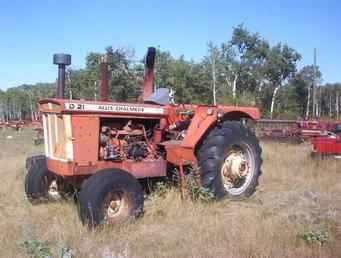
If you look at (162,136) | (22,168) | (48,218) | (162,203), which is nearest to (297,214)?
(162,203)

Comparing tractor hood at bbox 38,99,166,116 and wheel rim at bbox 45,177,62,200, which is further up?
tractor hood at bbox 38,99,166,116

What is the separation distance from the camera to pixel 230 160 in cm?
717

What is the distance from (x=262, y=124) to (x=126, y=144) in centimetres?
2355

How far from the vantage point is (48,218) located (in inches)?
238

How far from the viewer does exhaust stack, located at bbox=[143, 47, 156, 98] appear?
7.34 m

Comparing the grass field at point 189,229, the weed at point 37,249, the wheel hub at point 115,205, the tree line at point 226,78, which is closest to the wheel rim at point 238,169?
the grass field at point 189,229

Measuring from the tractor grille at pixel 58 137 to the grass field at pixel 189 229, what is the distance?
2.52 ft

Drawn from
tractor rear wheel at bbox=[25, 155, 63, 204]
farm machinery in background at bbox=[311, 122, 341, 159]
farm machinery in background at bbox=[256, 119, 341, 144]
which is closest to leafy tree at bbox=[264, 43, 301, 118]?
farm machinery in background at bbox=[256, 119, 341, 144]

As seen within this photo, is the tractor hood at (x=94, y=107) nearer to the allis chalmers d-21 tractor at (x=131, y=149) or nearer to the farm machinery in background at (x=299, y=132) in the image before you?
the allis chalmers d-21 tractor at (x=131, y=149)

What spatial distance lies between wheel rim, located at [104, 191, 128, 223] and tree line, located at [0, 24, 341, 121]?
25249mm

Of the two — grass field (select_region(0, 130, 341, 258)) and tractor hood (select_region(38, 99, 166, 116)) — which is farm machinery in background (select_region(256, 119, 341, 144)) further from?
tractor hood (select_region(38, 99, 166, 116))

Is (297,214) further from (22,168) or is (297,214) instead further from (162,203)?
(22,168)

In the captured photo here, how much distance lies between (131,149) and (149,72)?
150cm

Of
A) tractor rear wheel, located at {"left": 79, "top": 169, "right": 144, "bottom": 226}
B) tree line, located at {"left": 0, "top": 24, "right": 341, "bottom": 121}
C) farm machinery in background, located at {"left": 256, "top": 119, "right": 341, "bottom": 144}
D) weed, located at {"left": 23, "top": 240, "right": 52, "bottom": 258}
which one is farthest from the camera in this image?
tree line, located at {"left": 0, "top": 24, "right": 341, "bottom": 121}
